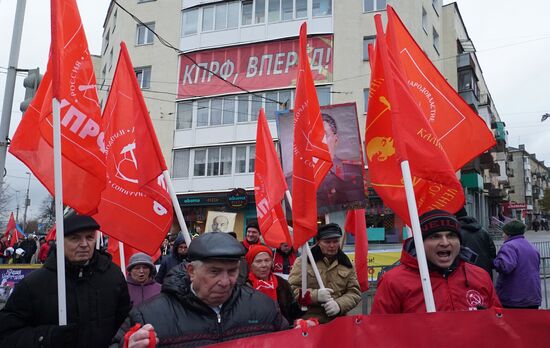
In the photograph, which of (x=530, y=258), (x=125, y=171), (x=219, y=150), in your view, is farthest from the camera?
(x=219, y=150)

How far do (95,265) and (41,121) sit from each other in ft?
5.15

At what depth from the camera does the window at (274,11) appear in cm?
2498

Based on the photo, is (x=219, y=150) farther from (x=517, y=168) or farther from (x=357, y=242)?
(x=517, y=168)

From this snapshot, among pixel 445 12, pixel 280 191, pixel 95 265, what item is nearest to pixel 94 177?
pixel 95 265

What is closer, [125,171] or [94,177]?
[94,177]

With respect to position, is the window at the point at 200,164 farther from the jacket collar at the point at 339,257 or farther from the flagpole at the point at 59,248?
the flagpole at the point at 59,248

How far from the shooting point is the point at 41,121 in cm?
393

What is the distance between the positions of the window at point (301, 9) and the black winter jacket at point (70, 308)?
23291mm

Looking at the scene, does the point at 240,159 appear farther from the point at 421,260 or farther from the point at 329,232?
the point at 421,260

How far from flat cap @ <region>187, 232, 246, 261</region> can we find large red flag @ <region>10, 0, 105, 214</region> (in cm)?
182

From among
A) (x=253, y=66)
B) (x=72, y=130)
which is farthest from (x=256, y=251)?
(x=253, y=66)

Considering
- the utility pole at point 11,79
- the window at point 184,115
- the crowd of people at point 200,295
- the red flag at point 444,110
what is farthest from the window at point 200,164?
the red flag at point 444,110

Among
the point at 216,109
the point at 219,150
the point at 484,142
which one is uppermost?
the point at 216,109

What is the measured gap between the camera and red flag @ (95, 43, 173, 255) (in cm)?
425
